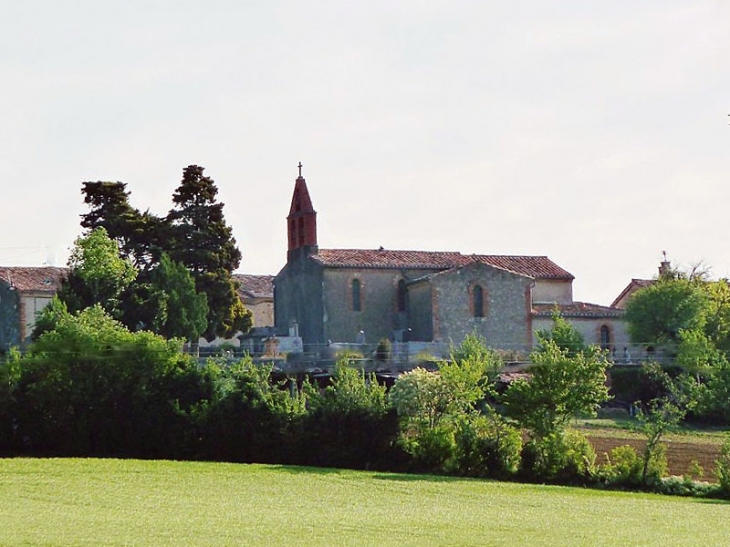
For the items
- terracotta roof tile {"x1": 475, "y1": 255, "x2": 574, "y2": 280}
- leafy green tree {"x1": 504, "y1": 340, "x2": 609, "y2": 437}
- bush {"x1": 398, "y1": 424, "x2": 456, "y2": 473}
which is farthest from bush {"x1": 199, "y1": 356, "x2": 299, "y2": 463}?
terracotta roof tile {"x1": 475, "y1": 255, "x2": 574, "y2": 280}

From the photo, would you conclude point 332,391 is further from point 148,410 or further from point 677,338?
point 677,338

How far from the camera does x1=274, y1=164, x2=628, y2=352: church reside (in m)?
79.4

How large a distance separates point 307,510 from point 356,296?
151ft

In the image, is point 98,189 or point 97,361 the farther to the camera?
point 98,189

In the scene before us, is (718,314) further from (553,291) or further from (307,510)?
(307,510)

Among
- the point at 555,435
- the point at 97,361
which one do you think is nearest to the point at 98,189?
the point at 97,361

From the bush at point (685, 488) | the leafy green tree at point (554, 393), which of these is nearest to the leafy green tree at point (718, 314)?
the leafy green tree at point (554, 393)

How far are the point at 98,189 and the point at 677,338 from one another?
32.6m

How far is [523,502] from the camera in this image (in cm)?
3931

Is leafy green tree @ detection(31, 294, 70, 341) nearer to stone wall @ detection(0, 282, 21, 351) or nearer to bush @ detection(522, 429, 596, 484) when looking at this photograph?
stone wall @ detection(0, 282, 21, 351)

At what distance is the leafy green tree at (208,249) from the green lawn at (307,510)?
30591mm

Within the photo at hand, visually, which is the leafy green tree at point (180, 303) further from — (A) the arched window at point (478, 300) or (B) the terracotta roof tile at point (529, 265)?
(B) the terracotta roof tile at point (529, 265)

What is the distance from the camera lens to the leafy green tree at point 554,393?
161ft

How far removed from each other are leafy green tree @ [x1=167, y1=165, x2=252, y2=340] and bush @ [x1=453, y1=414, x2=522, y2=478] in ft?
103
